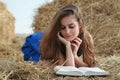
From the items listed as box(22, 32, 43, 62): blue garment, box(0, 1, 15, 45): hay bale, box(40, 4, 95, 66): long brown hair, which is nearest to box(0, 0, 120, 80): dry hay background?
box(22, 32, 43, 62): blue garment

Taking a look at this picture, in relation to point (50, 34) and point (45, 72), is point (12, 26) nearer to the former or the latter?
point (50, 34)

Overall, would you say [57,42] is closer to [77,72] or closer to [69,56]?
[69,56]

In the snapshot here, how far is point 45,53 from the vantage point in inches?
124

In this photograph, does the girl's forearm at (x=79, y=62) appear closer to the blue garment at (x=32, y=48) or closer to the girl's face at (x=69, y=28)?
the girl's face at (x=69, y=28)

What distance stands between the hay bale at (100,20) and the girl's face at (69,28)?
7.39 feet

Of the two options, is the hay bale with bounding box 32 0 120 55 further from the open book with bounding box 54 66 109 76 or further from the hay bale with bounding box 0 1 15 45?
the open book with bounding box 54 66 109 76

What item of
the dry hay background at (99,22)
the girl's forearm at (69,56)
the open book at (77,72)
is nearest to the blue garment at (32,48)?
the dry hay background at (99,22)

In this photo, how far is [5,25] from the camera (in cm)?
889

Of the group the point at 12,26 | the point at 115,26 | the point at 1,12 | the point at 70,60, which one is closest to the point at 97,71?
the point at 70,60

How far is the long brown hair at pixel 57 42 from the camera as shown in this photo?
309 cm

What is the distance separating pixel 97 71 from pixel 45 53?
0.75 m

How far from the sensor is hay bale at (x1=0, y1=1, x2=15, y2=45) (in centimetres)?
874

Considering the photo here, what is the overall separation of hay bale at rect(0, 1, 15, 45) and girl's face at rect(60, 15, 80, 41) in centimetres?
560

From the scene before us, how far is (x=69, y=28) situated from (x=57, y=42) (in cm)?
18
